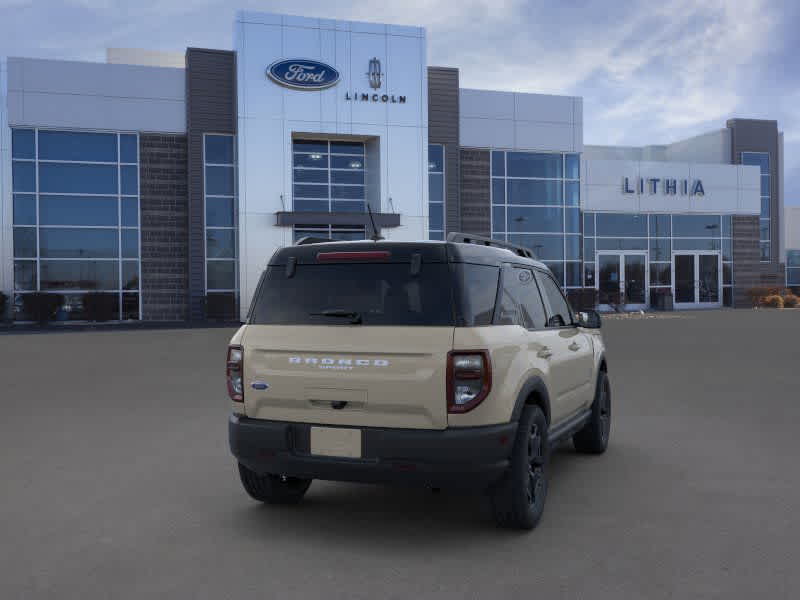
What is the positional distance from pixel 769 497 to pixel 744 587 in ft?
6.03

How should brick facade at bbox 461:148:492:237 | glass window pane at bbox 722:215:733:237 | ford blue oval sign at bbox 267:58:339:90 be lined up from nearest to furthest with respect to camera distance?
1. ford blue oval sign at bbox 267:58:339:90
2. brick facade at bbox 461:148:492:237
3. glass window pane at bbox 722:215:733:237

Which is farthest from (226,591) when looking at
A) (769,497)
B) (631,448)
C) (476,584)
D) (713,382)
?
(713,382)

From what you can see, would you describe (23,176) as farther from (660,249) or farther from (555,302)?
(660,249)

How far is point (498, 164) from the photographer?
34.0m

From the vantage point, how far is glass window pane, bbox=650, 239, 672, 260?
1531 inches

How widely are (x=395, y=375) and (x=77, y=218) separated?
27206 mm

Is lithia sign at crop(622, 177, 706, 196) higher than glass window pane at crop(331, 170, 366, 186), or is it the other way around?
lithia sign at crop(622, 177, 706, 196)

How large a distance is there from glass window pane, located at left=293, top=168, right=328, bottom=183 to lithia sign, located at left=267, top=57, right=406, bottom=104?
2925 millimetres

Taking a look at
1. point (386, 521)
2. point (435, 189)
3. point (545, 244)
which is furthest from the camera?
point (545, 244)

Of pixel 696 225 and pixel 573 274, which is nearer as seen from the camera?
pixel 573 274

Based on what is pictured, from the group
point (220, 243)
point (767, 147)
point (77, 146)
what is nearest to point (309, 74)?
point (220, 243)

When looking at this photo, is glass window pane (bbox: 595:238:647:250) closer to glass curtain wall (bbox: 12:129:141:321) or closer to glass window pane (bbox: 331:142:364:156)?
glass window pane (bbox: 331:142:364:156)

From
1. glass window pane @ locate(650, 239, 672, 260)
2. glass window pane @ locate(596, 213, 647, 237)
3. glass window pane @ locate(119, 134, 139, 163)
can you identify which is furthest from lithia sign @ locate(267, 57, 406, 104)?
glass window pane @ locate(650, 239, 672, 260)

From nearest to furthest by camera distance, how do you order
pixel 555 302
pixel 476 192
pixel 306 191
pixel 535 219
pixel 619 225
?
1. pixel 555 302
2. pixel 306 191
3. pixel 476 192
4. pixel 535 219
5. pixel 619 225
